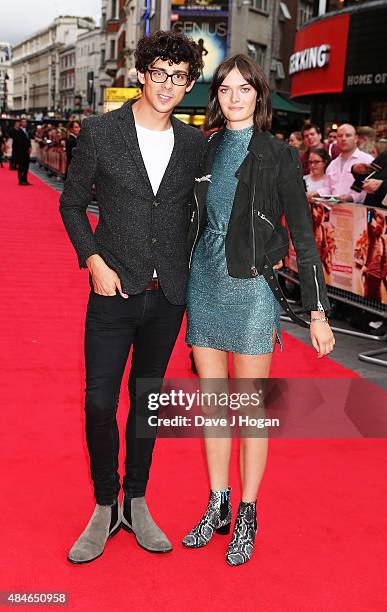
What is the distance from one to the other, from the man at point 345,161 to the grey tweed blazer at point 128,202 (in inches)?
232

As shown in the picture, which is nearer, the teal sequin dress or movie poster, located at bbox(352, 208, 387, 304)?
the teal sequin dress

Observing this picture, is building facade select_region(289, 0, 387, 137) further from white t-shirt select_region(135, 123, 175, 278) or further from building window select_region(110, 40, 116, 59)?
building window select_region(110, 40, 116, 59)

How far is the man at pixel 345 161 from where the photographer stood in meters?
8.98

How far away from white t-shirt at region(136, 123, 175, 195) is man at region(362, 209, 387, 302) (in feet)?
14.2

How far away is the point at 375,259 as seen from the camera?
24.1 ft

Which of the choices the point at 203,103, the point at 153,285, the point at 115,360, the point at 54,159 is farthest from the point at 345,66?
the point at 115,360

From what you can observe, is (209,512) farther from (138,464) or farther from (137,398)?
(137,398)

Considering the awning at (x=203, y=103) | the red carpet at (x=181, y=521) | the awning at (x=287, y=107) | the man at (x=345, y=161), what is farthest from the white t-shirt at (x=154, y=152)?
the awning at (x=287, y=107)

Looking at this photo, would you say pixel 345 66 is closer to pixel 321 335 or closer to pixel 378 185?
pixel 378 185

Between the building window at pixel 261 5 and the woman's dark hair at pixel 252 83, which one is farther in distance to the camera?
the building window at pixel 261 5

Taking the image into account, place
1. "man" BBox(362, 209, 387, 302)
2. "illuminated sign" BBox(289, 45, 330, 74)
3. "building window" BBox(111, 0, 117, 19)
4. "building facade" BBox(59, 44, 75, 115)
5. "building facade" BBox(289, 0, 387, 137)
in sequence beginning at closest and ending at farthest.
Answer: "man" BBox(362, 209, 387, 302), "building facade" BBox(289, 0, 387, 137), "illuminated sign" BBox(289, 45, 330, 74), "building window" BBox(111, 0, 117, 19), "building facade" BBox(59, 44, 75, 115)

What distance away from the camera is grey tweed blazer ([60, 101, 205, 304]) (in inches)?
123

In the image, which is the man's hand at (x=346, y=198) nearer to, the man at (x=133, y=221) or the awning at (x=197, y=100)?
the man at (x=133, y=221)

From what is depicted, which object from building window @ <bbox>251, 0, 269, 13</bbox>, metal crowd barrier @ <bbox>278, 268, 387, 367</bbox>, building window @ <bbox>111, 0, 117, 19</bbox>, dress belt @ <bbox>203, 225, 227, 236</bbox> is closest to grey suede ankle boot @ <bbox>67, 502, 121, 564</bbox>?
dress belt @ <bbox>203, 225, 227, 236</bbox>
